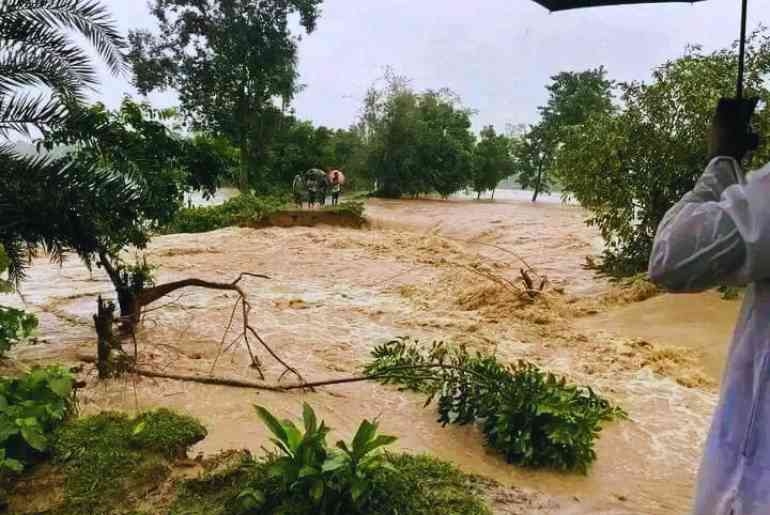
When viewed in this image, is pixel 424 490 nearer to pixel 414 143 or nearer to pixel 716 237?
pixel 716 237

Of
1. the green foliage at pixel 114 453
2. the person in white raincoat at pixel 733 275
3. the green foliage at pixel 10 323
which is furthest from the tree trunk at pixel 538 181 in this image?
the person in white raincoat at pixel 733 275

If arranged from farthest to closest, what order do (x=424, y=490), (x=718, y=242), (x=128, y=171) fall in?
(x=128, y=171)
(x=424, y=490)
(x=718, y=242)

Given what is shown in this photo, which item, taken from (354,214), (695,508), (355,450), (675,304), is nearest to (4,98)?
(355,450)

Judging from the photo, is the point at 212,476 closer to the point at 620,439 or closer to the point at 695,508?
the point at 695,508

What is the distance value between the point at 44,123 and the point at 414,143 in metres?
25.4

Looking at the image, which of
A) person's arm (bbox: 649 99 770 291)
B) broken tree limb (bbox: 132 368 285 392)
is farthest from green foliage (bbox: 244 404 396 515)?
broken tree limb (bbox: 132 368 285 392)

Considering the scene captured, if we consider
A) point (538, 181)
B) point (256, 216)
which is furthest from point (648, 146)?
point (538, 181)

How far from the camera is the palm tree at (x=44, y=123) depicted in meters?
5.34

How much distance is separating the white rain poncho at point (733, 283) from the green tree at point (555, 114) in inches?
1130

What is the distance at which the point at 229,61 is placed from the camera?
86.3 ft

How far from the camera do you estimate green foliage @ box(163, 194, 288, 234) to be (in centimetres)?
1816

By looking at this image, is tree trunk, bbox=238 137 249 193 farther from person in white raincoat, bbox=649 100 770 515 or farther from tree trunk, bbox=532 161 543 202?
person in white raincoat, bbox=649 100 770 515

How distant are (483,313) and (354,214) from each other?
1108 cm

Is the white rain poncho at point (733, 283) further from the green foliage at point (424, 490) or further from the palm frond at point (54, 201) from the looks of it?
the palm frond at point (54, 201)
